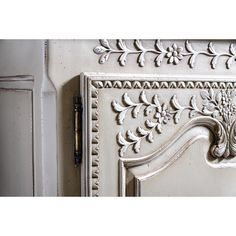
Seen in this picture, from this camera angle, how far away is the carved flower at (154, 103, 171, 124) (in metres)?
0.80

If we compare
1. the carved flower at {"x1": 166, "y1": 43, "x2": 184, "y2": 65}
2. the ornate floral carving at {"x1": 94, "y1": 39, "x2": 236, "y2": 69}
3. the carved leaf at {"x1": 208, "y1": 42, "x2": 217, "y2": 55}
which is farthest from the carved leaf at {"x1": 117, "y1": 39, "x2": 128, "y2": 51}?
the carved leaf at {"x1": 208, "y1": 42, "x2": 217, "y2": 55}

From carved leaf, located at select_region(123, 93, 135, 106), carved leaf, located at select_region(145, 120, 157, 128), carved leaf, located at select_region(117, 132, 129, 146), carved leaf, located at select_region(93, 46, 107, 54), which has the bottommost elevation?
carved leaf, located at select_region(117, 132, 129, 146)

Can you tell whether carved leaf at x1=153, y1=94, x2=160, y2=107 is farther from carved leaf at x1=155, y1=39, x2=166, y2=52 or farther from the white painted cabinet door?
the white painted cabinet door

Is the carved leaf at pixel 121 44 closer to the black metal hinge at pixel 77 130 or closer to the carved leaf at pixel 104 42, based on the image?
the carved leaf at pixel 104 42

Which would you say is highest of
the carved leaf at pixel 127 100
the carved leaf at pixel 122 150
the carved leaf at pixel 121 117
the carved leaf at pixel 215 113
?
the carved leaf at pixel 127 100

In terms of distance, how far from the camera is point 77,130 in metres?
0.78

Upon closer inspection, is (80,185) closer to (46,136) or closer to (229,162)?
(46,136)

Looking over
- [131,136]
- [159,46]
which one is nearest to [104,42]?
[159,46]

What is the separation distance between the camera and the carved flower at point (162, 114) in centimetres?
80

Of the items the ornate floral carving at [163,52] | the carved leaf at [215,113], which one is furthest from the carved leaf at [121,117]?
the carved leaf at [215,113]

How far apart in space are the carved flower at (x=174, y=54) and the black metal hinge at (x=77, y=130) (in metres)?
0.24

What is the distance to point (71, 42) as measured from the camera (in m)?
0.76

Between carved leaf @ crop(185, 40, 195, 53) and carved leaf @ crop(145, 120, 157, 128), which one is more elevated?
carved leaf @ crop(185, 40, 195, 53)

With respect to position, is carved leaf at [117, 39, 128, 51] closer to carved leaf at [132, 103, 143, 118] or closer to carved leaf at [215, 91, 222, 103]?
carved leaf at [132, 103, 143, 118]
